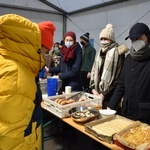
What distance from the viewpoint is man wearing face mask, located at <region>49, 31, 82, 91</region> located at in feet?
7.63

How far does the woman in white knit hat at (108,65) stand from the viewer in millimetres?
2219

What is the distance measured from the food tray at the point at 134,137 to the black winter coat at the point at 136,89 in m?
0.21

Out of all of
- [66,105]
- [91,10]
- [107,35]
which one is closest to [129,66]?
[66,105]

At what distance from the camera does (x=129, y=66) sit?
1663 millimetres

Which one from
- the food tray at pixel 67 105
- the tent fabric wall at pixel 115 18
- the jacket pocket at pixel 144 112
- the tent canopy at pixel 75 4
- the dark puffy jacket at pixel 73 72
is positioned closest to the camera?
the jacket pocket at pixel 144 112

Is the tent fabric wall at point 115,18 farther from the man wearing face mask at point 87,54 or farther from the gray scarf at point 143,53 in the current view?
the gray scarf at point 143,53

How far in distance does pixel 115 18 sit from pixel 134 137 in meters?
3.56

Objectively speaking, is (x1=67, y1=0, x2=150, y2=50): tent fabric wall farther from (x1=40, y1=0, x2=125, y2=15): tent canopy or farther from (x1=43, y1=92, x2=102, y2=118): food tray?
(x1=43, y1=92, x2=102, y2=118): food tray

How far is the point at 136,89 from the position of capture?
157cm

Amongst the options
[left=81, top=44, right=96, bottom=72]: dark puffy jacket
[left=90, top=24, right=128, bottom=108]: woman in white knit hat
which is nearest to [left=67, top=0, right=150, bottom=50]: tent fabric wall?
[left=81, top=44, right=96, bottom=72]: dark puffy jacket

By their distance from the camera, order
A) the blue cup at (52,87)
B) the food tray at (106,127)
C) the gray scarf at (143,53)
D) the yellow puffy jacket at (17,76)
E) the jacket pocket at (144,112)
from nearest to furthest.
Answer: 1. the yellow puffy jacket at (17,76)
2. the food tray at (106,127)
3. the jacket pocket at (144,112)
4. the gray scarf at (143,53)
5. the blue cup at (52,87)

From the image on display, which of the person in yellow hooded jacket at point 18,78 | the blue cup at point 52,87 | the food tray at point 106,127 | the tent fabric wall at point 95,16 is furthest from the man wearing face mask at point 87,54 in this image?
the person in yellow hooded jacket at point 18,78

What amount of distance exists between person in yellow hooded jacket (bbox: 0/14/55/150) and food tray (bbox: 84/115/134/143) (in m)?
0.44

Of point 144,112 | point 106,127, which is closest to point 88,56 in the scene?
point 144,112
